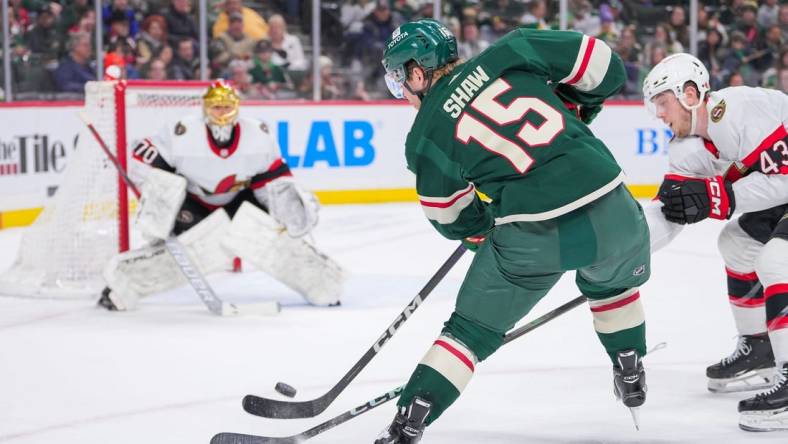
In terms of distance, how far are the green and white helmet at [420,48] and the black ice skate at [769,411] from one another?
3.54 feet

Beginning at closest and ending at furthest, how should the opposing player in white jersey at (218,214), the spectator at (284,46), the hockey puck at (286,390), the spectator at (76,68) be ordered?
the hockey puck at (286,390) < the opposing player in white jersey at (218,214) < the spectator at (76,68) < the spectator at (284,46)

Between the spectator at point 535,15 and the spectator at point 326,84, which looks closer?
the spectator at point 326,84

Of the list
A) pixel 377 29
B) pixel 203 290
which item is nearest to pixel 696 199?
pixel 203 290

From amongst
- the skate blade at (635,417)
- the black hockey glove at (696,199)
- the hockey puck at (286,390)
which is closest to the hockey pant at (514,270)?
the black hockey glove at (696,199)

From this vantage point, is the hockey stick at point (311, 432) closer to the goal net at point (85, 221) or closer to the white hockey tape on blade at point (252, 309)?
the white hockey tape on blade at point (252, 309)

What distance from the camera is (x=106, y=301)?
4418 mm

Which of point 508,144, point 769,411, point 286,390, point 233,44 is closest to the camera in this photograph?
point 508,144

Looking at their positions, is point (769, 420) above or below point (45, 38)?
below

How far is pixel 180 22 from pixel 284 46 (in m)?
0.76

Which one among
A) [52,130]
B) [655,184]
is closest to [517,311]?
[52,130]

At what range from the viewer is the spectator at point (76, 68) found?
23.1 ft

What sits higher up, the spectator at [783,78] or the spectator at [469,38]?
the spectator at [469,38]

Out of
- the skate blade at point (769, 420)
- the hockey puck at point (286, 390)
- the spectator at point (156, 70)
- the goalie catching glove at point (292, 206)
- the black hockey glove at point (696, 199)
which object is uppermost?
the spectator at point (156, 70)

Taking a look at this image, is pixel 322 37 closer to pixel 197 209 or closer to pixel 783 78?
pixel 783 78
